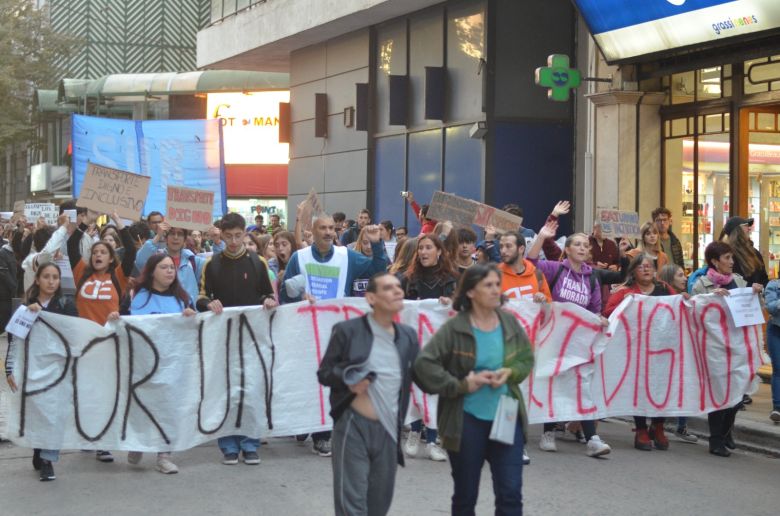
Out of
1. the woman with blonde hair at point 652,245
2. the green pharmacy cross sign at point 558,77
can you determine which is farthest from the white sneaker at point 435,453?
the green pharmacy cross sign at point 558,77

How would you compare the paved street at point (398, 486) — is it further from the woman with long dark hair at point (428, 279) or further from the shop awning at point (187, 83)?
the shop awning at point (187, 83)

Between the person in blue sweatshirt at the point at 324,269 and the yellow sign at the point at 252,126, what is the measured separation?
35.2m

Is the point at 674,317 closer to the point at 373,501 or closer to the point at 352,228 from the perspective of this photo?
the point at 373,501

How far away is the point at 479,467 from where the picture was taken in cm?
616

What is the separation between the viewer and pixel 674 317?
10.4 metres

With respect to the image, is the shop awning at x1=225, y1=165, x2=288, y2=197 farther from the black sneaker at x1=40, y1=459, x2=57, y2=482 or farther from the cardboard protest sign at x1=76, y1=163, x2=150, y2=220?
the black sneaker at x1=40, y1=459, x2=57, y2=482

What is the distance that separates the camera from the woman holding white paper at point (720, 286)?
10.1 metres

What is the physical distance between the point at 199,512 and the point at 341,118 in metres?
18.9

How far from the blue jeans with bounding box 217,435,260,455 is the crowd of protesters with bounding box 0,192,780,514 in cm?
1

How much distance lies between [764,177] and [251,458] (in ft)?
29.5

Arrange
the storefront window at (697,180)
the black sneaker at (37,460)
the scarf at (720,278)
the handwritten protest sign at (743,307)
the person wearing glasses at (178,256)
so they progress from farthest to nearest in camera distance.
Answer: the storefront window at (697,180), the person wearing glasses at (178,256), the scarf at (720,278), the handwritten protest sign at (743,307), the black sneaker at (37,460)

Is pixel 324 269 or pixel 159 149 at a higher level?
pixel 159 149

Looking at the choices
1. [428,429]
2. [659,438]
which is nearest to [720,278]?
[659,438]

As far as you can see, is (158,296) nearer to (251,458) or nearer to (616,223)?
(251,458)
